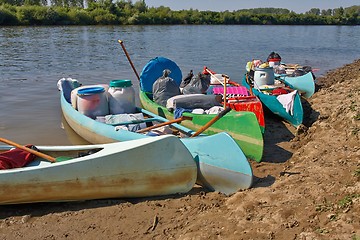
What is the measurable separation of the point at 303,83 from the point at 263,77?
4.68ft

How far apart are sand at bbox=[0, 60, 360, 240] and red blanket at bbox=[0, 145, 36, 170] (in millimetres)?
536

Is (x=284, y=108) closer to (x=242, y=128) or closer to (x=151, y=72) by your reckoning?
(x=242, y=128)

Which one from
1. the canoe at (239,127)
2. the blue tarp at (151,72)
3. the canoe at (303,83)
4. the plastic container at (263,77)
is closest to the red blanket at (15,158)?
the canoe at (239,127)

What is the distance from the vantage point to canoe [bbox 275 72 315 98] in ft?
33.1

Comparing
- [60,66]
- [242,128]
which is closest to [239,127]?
[242,128]

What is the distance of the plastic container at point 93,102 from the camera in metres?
7.32

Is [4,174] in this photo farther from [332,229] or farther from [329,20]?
[329,20]

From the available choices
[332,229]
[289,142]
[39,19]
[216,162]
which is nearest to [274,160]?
[289,142]

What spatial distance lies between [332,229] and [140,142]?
7.82ft

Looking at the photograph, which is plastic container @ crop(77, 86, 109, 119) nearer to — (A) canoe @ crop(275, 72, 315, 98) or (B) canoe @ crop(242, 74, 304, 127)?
(B) canoe @ crop(242, 74, 304, 127)

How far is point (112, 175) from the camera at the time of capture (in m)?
4.58

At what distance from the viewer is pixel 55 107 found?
33.9 ft

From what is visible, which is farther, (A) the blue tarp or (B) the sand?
(A) the blue tarp

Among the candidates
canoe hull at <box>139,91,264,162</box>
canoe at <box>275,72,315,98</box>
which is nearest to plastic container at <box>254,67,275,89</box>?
canoe at <box>275,72,315,98</box>
